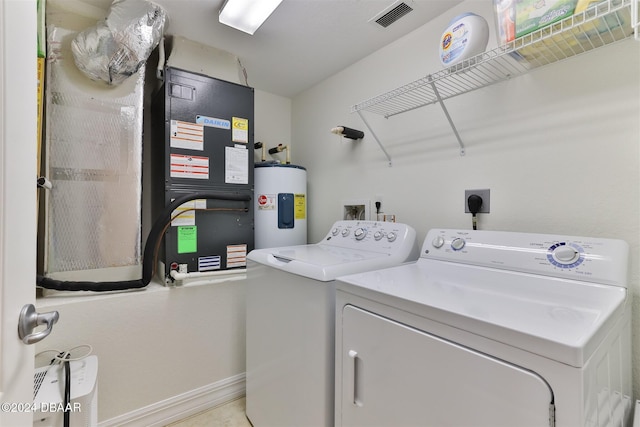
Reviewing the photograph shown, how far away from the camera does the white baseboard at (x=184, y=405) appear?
5.14 ft

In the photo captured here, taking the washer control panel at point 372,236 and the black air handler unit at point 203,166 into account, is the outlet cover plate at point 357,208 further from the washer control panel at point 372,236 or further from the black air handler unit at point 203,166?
the black air handler unit at point 203,166

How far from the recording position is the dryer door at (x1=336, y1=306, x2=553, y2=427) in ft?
2.05

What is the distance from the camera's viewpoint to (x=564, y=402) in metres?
0.56

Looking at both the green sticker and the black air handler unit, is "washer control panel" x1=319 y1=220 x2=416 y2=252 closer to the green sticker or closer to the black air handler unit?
the black air handler unit

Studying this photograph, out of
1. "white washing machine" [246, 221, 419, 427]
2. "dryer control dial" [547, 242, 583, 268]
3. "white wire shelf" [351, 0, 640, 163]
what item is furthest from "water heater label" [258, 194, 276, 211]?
"dryer control dial" [547, 242, 583, 268]

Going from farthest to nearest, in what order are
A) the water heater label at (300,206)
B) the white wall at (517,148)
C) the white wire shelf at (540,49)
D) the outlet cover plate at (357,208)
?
the water heater label at (300,206) < the outlet cover plate at (357,208) < the white wall at (517,148) < the white wire shelf at (540,49)

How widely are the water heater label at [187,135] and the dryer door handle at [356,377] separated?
1518 mm

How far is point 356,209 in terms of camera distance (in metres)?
2.18

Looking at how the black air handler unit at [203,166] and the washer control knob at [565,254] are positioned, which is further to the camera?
the black air handler unit at [203,166]

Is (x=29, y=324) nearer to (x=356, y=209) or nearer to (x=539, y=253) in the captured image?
(x=539, y=253)

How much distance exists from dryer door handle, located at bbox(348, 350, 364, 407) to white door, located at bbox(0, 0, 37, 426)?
2.80 ft

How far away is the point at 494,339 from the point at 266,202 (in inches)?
69.7

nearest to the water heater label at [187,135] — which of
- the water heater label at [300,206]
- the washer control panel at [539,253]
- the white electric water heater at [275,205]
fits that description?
the white electric water heater at [275,205]

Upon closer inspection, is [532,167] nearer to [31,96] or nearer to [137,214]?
[31,96]
